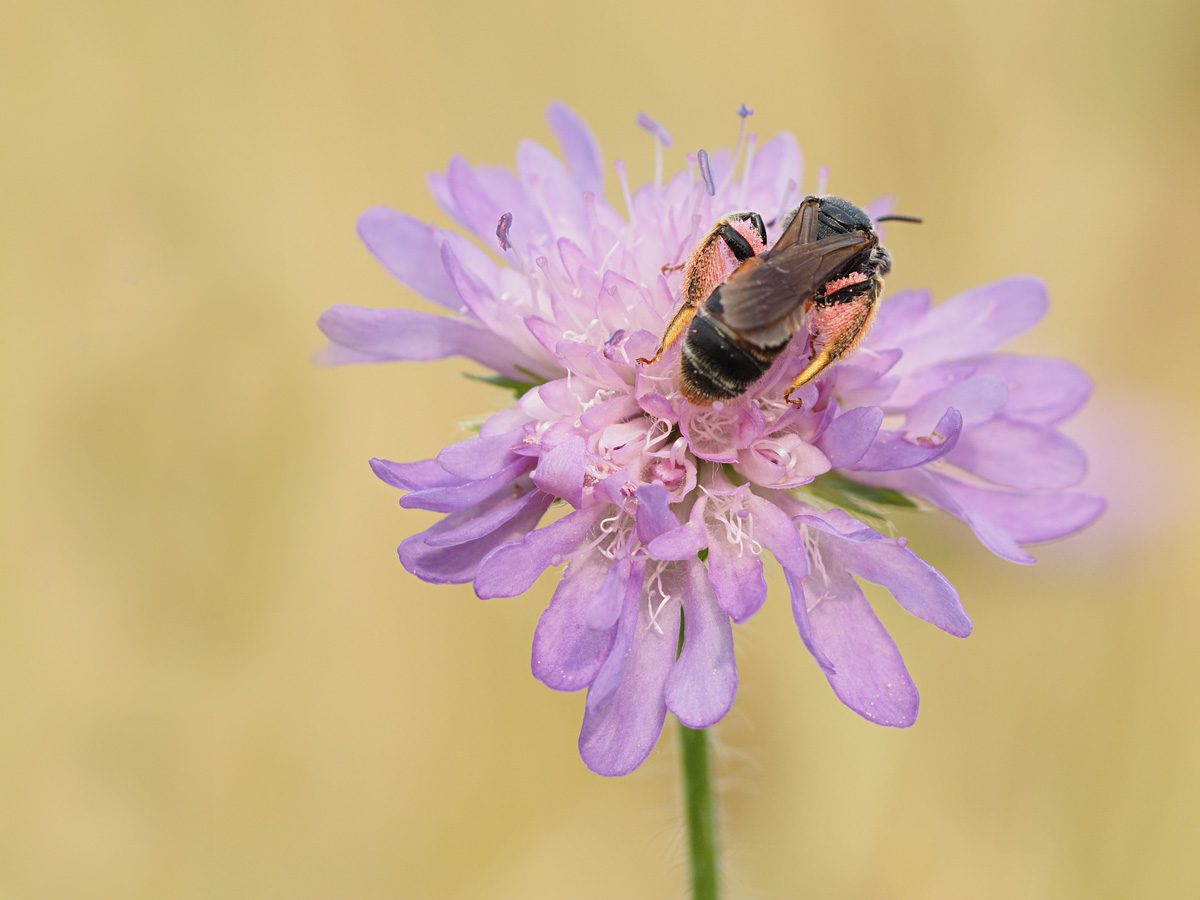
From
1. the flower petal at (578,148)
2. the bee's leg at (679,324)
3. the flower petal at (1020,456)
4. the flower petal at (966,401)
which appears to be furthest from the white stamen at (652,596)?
the flower petal at (578,148)

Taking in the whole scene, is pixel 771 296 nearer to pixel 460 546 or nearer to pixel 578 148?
pixel 460 546

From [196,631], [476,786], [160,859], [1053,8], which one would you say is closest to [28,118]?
[196,631]

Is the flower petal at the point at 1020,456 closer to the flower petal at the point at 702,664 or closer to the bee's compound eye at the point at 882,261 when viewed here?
the bee's compound eye at the point at 882,261

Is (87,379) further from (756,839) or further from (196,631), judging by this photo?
(756,839)

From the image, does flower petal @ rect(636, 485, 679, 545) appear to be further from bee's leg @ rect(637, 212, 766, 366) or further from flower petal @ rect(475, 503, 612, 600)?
bee's leg @ rect(637, 212, 766, 366)

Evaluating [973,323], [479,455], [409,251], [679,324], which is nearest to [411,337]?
[409,251]

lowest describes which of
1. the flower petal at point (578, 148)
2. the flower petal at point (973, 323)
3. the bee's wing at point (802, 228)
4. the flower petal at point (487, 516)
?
the flower petal at point (487, 516)
